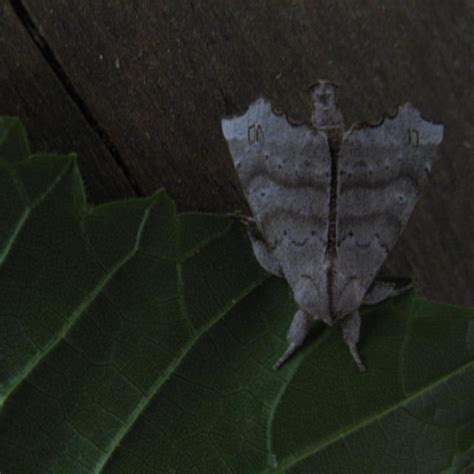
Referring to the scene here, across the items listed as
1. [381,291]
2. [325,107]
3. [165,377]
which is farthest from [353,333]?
[325,107]

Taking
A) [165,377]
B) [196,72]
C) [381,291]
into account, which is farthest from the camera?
[196,72]

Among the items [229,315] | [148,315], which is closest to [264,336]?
[229,315]

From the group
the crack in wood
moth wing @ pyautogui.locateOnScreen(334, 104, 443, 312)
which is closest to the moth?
moth wing @ pyautogui.locateOnScreen(334, 104, 443, 312)

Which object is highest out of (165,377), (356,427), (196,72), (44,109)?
(44,109)

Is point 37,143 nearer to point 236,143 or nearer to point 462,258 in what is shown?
point 236,143

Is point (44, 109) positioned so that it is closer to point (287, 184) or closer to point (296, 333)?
point (287, 184)

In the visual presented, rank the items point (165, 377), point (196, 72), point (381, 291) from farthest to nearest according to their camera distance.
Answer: point (196, 72) < point (381, 291) < point (165, 377)

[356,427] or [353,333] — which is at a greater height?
[353,333]
